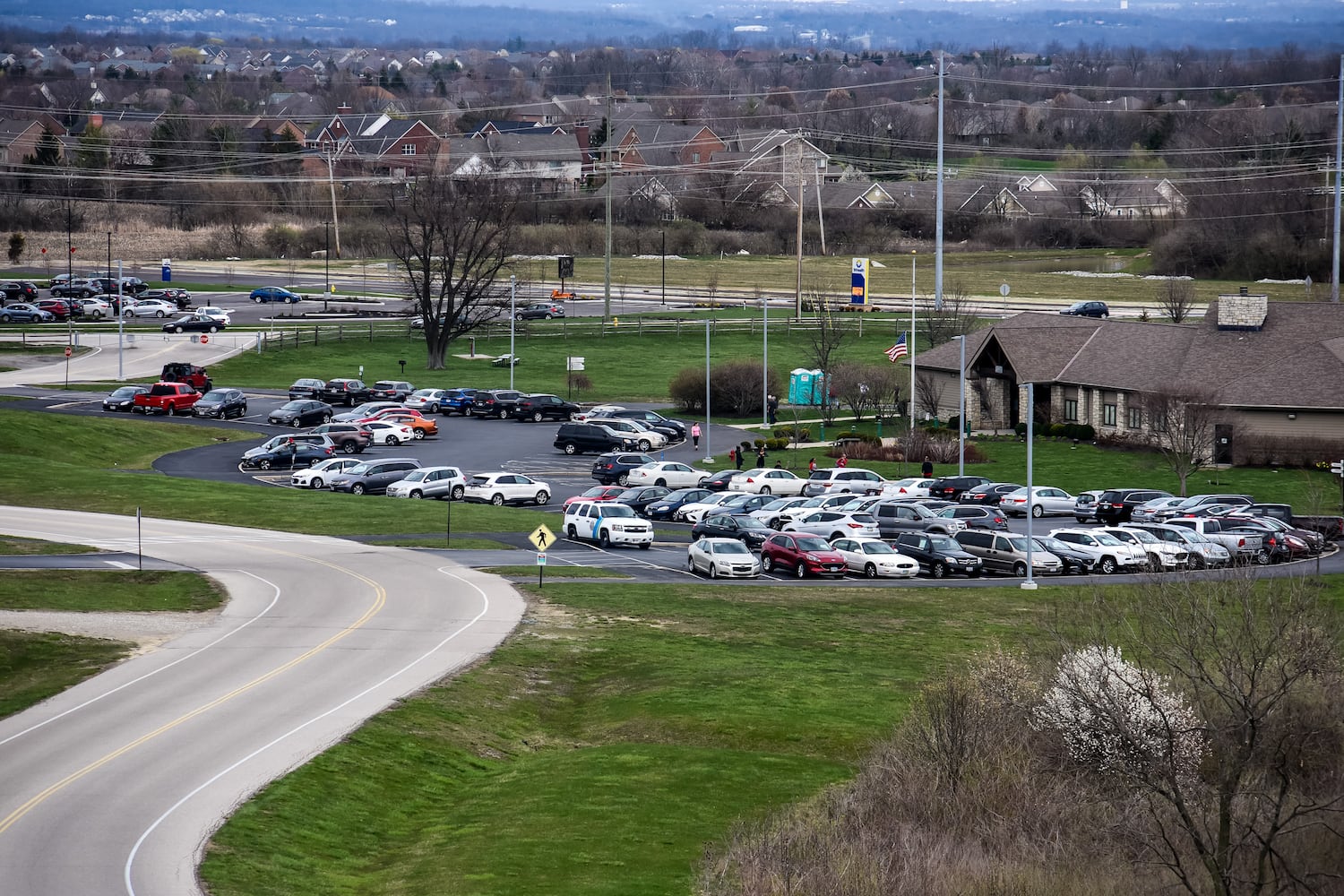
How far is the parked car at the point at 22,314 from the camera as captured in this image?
10962 cm

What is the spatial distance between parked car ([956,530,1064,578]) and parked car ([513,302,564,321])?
70976 millimetres

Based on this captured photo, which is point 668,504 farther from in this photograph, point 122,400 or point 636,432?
point 122,400

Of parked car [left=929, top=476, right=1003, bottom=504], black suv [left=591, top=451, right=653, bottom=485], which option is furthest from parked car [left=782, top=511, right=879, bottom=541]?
black suv [left=591, top=451, right=653, bottom=485]

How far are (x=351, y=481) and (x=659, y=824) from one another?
3934cm

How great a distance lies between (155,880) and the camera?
22422 mm

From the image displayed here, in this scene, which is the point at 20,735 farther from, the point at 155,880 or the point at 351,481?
the point at 351,481

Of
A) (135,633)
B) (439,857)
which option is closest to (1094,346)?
(135,633)

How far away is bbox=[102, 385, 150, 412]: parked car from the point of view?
79312mm

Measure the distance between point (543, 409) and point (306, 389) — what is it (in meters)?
13.3

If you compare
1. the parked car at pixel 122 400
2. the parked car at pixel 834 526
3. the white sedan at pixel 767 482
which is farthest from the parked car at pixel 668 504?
the parked car at pixel 122 400

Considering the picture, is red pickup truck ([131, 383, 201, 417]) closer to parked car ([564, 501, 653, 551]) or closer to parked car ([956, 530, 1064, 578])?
parked car ([564, 501, 653, 551])

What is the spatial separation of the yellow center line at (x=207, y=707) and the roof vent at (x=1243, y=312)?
48.7 meters

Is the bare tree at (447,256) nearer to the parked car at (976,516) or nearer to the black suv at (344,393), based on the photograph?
the black suv at (344,393)

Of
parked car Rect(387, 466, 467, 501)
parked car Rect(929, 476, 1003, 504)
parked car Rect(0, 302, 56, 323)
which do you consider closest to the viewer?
parked car Rect(929, 476, 1003, 504)
